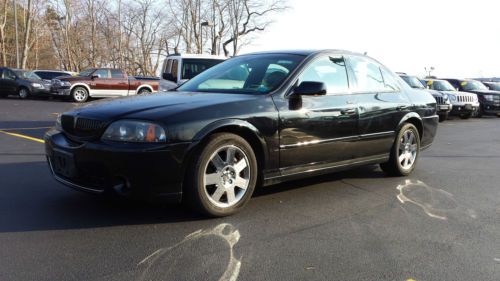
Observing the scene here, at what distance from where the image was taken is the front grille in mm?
3734

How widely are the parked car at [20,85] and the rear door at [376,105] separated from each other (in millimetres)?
20597

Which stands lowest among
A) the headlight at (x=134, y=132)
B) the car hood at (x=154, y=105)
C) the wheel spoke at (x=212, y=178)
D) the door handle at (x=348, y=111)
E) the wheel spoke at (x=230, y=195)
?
the wheel spoke at (x=230, y=195)

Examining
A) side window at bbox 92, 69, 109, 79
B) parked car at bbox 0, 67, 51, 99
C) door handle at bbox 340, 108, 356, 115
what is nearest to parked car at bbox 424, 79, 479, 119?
door handle at bbox 340, 108, 356, 115

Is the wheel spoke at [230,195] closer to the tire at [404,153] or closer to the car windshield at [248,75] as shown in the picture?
the car windshield at [248,75]

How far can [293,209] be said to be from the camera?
14.4ft

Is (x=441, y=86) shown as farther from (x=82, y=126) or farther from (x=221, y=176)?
(x=82, y=126)

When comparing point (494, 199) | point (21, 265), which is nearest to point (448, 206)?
point (494, 199)

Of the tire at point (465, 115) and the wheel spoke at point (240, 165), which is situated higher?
the wheel spoke at point (240, 165)

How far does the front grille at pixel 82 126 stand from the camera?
373 centimetres

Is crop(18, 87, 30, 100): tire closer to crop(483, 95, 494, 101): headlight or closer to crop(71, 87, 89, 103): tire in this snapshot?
crop(71, 87, 89, 103): tire

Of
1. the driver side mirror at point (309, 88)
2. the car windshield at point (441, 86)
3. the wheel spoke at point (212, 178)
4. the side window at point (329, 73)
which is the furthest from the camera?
the car windshield at point (441, 86)

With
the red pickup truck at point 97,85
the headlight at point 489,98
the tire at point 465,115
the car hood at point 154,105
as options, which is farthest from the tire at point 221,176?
the headlight at point 489,98

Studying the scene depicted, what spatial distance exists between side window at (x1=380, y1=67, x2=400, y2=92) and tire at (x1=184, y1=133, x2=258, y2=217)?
8.00 feet

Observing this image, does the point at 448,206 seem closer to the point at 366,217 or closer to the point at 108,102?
the point at 366,217
